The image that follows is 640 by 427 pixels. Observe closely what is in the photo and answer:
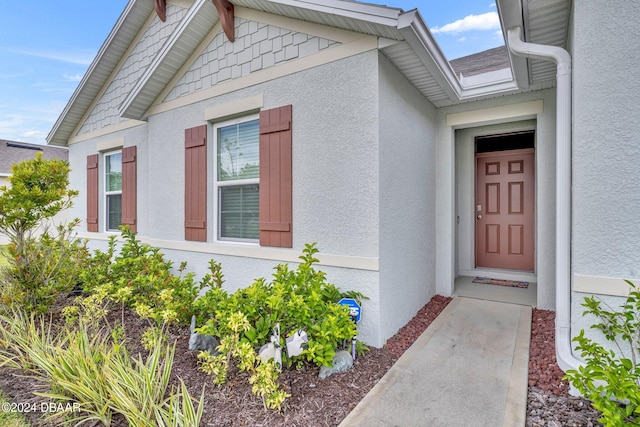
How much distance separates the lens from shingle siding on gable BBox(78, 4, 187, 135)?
19.6ft

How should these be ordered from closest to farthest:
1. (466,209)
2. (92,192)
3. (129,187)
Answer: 1. (466,209)
2. (129,187)
3. (92,192)

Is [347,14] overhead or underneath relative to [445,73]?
overhead

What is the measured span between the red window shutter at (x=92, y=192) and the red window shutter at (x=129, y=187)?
4.21ft

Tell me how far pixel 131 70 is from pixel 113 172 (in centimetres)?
231

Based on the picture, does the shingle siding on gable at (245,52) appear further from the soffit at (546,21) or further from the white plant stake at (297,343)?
the white plant stake at (297,343)

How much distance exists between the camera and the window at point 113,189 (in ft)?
22.5

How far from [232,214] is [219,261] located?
29.8 inches

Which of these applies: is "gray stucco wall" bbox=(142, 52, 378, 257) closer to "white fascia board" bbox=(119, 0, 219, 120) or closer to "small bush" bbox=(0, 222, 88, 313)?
"white fascia board" bbox=(119, 0, 219, 120)

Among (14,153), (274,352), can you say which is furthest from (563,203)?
(14,153)

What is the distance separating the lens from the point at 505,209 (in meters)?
5.73

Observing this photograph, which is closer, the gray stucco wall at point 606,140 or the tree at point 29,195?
the gray stucco wall at point 606,140

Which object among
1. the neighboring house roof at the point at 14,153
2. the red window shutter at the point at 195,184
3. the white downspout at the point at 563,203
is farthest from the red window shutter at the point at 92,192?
the neighboring house roof at the point at 14,153

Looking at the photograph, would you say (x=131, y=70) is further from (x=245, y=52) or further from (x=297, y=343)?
(x=297, y=343)

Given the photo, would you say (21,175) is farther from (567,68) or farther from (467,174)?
(467,174)
